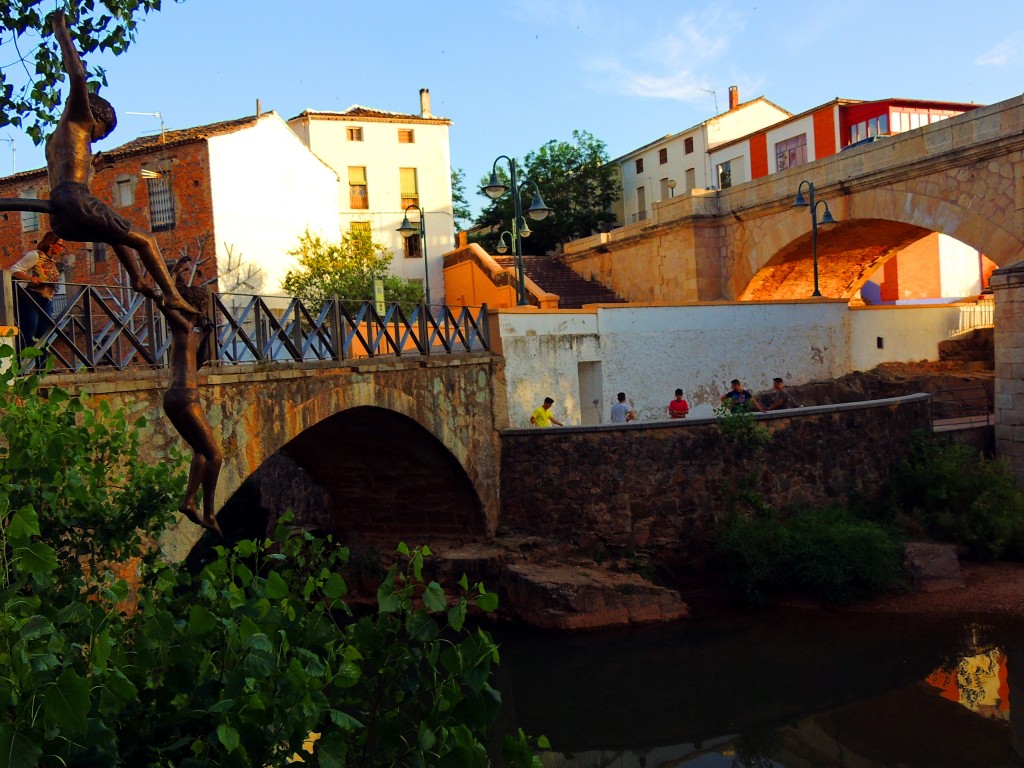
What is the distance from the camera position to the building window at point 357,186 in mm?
32875

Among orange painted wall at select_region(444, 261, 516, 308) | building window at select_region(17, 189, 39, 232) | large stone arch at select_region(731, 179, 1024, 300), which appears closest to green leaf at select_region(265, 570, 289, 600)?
large stone arch at select_region(731, 179, 1024, 300)

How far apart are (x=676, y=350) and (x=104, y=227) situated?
15483 mm

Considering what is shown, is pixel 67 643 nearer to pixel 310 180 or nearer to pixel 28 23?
pixel 28 23

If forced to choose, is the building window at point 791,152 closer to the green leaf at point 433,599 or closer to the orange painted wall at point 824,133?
the orange painted wall at point 824,133

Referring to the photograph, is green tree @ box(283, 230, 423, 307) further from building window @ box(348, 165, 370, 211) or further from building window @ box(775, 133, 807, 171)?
building window @ box(775, 133, 807, 171)

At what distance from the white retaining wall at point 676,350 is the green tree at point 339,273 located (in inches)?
346

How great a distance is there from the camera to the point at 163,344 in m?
8.86

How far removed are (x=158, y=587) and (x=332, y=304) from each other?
7.37 m

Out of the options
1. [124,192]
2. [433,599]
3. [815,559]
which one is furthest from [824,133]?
[433,599]

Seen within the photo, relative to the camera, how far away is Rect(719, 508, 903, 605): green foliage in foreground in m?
14.5

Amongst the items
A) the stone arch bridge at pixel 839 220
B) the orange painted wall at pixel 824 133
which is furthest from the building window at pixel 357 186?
the orange painted wall at pixel 824 133

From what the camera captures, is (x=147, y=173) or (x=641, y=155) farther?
(x=641, y=155)

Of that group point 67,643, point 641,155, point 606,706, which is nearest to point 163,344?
point 67,643

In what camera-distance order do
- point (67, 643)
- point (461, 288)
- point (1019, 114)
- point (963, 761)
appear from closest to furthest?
1. point (67, 643)
2. point (963, 761)
3. point (1019, 114)
4. point (461, 288)
